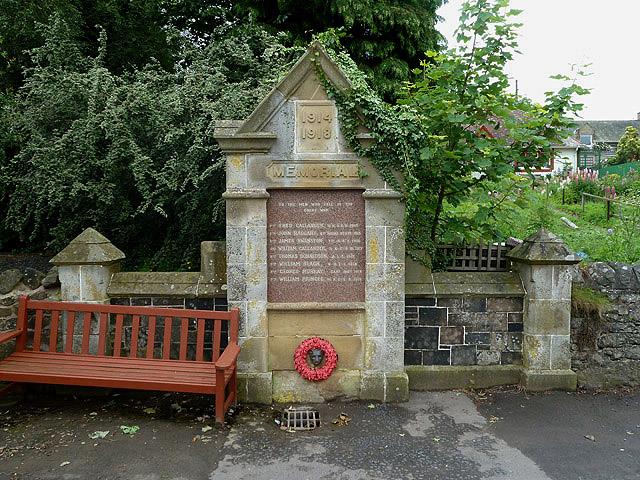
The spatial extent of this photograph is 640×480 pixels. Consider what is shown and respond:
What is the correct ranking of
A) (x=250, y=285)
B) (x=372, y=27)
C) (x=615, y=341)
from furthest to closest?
(x=372, y=27) < (x=615, y=341) < (x=250, y=285)

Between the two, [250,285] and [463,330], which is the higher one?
[250,285]

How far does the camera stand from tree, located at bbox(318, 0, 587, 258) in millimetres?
5188

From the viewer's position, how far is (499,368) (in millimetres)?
5797

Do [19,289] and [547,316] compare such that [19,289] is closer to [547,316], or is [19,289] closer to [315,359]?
[315,359]

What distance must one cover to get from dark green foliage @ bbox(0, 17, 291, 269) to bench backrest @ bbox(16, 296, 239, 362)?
5.16ft

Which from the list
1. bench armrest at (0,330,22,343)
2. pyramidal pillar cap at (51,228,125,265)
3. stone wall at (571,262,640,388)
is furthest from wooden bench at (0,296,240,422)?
stone wall at (571,262,640,388)

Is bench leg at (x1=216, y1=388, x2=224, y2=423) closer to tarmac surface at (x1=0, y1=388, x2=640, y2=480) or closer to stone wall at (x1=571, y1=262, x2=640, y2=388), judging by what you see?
tarmac surface at (x1=0, y1=388, x2=640, y2=480)

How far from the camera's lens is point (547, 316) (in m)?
5.66

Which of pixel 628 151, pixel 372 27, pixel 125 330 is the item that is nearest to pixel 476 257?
pixel 125 330

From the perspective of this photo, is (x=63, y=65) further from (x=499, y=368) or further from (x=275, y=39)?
(x=499, y=368)

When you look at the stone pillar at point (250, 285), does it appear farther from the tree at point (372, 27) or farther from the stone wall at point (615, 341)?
the tree at point (372, 27)

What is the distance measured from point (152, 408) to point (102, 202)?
3.37m

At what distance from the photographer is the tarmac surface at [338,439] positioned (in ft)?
13.3

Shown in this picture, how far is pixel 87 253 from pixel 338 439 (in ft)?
10.6
